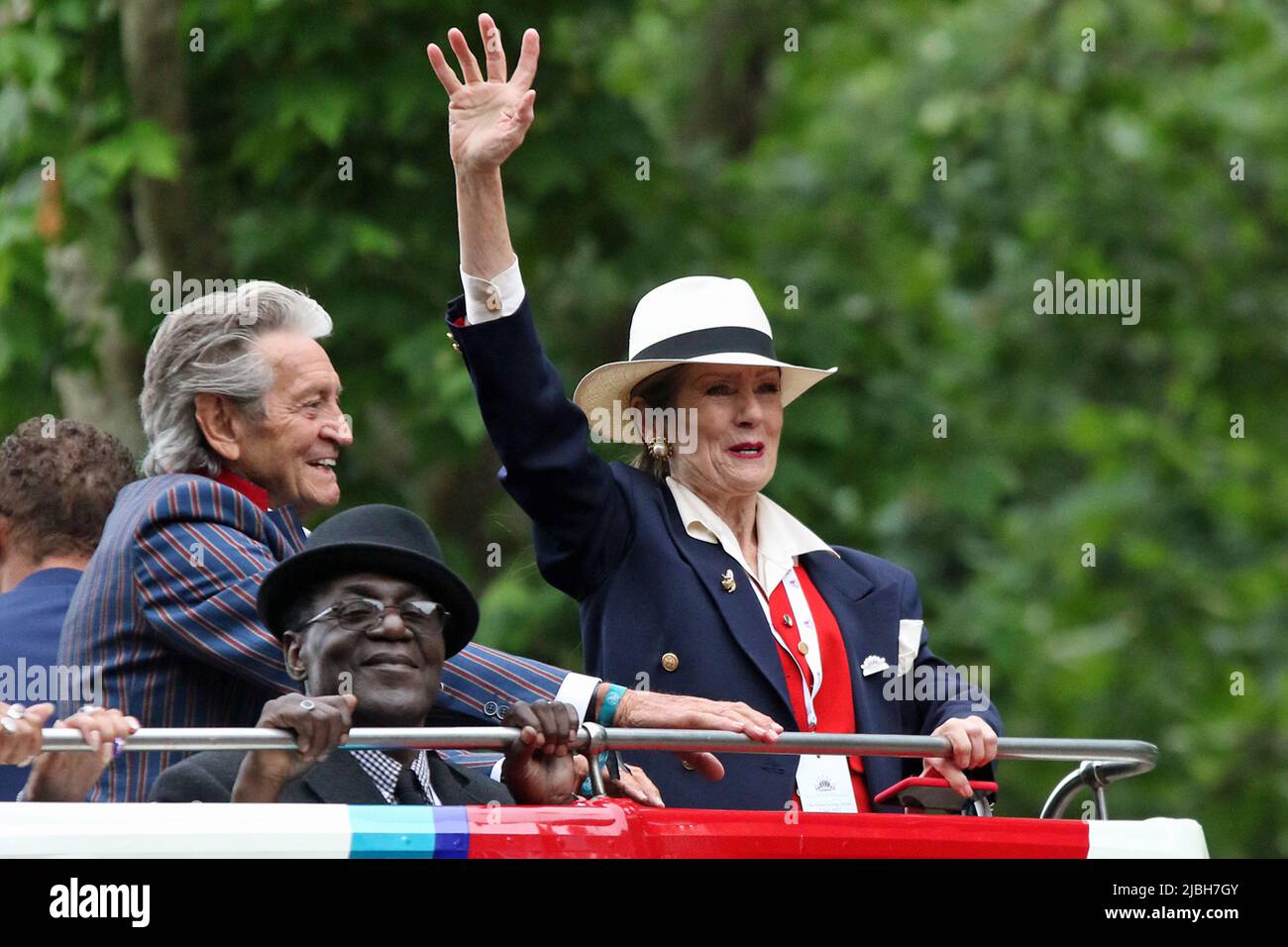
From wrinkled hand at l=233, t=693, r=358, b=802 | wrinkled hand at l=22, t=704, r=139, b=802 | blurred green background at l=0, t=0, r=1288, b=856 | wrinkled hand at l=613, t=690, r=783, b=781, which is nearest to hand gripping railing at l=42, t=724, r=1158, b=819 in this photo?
wrinkled hand at l=233, t=693, r=358, b=802

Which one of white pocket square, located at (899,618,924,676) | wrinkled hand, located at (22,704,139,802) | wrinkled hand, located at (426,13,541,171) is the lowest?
wrinkled hand, located at (22,704,139,802)

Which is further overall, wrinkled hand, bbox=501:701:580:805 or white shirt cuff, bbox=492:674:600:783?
white shirt cuff, bbox=492:674:600:783

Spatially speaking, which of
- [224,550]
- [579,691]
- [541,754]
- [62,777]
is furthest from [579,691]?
[62,777]

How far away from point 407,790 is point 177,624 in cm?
50

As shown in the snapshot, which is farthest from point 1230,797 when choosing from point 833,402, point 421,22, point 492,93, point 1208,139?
point 492,93

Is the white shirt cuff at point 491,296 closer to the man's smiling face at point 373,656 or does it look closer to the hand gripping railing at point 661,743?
the man's smiling face at point 373,656

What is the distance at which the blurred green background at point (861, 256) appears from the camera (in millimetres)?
8102

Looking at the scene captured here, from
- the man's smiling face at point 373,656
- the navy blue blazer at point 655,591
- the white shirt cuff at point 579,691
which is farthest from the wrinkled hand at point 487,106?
the white shirt cuff at point 579,691

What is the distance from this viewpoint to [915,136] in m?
11.4

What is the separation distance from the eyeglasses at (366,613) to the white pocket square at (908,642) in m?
1.23

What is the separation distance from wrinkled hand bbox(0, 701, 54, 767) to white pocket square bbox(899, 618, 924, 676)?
1997 mm

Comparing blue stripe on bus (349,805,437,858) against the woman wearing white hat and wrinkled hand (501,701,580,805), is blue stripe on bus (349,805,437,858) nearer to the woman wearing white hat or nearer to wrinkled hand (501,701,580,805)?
wrinkled hand (501,701,580,805)

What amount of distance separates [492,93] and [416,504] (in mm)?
4671

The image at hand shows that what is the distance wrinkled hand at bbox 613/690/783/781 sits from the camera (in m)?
4.18
